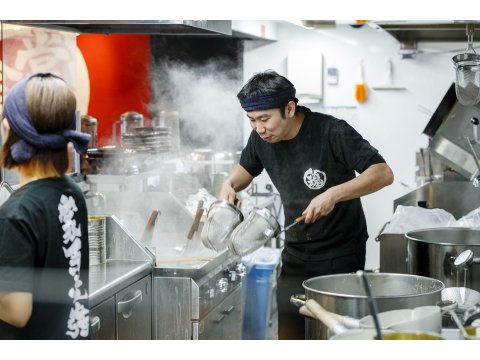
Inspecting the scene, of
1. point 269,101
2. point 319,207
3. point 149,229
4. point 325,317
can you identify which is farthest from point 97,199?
point 325,317

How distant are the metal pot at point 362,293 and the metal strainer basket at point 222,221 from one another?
531 mm

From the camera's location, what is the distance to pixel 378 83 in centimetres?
314

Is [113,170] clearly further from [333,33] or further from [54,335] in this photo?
[54,335]

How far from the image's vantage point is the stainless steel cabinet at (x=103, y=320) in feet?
8.79

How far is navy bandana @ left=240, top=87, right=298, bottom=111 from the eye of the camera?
278 cm

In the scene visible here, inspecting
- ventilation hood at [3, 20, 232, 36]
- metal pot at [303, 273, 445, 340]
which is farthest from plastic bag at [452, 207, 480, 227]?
ventilation hood at [3, 20, 232, 36]

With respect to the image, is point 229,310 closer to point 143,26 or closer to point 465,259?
point 143,26

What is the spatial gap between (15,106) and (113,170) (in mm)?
1851

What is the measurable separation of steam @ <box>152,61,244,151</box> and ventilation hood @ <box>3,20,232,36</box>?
1.21 feet

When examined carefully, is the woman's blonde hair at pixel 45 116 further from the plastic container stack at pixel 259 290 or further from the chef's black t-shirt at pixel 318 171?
the plastic container stack at pixel 259 290

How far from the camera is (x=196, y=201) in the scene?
4027 millimetres

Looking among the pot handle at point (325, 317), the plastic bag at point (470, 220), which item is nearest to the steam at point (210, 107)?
the plastic bag at point (470, 220)
